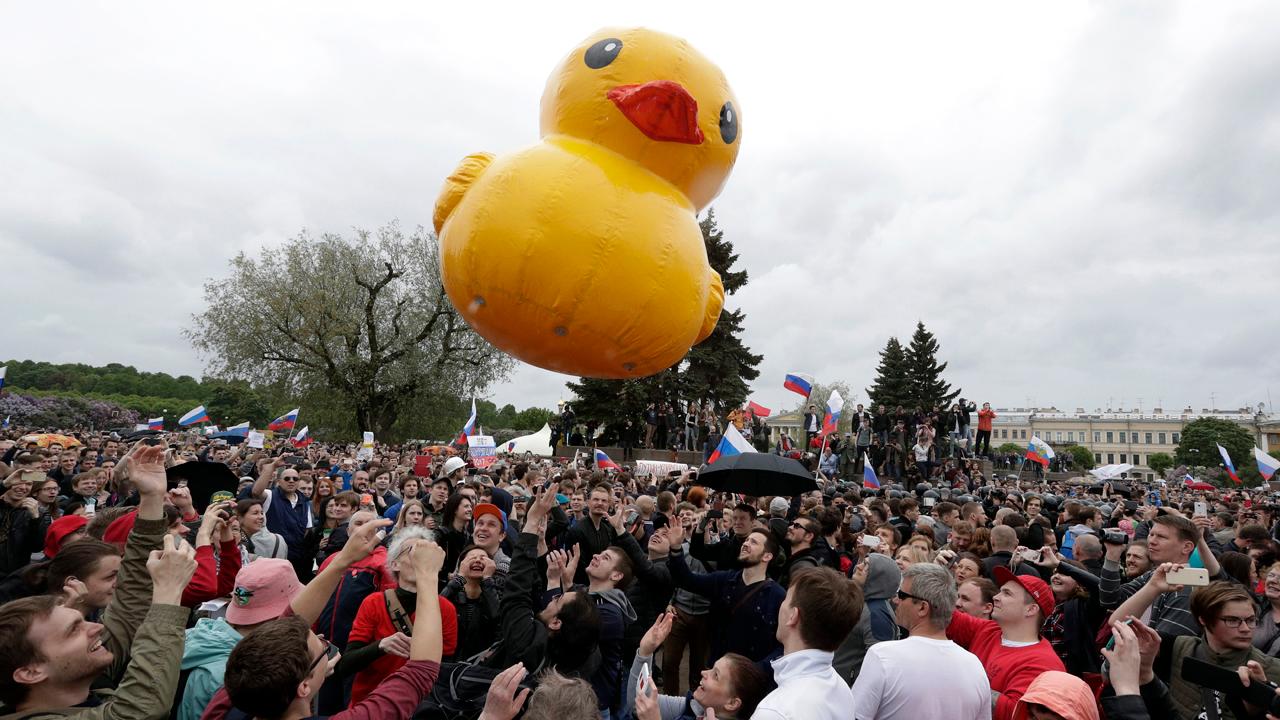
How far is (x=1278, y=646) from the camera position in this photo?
12.8ft

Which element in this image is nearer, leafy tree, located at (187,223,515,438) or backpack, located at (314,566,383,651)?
backpack, located at (314,566,383,651)

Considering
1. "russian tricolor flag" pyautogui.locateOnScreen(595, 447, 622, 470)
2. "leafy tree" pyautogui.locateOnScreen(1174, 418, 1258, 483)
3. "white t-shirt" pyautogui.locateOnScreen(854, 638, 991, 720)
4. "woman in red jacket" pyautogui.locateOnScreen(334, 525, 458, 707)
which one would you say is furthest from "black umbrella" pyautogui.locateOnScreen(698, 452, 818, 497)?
"leafy tree" pyautogui.locateOnScreen(1174, 418, 1258, 483)

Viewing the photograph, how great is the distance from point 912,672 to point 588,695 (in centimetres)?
146

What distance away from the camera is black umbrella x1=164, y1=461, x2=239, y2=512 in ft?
21.0

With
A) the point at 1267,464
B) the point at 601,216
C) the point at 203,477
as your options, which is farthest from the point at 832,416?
the point at 203,477

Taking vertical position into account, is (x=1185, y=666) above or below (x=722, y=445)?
below

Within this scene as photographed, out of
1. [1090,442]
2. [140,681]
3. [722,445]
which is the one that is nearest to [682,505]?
[722,445]

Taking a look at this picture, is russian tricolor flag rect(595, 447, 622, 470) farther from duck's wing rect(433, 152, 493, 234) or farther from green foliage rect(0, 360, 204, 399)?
green foliage rect(0, 360, 204, 399)

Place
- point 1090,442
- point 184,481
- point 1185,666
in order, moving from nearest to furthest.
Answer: point 1185,666
point 184,481
point 1090,442

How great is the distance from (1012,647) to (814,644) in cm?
141

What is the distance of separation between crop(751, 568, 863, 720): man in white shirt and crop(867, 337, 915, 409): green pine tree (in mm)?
48396

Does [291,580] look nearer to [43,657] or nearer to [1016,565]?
[43,657]

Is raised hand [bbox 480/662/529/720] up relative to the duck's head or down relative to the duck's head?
down

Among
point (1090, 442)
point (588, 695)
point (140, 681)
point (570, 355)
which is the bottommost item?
point (140, 681)
